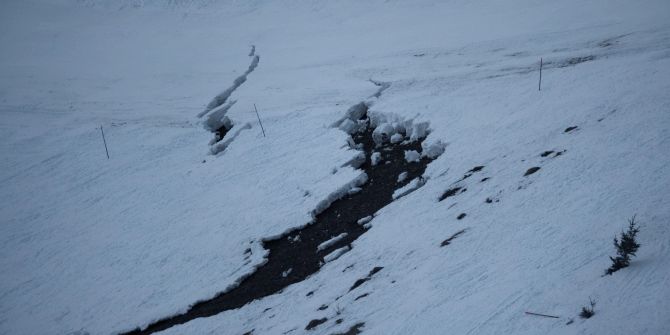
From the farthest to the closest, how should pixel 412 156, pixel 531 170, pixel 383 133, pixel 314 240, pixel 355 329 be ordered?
1. pixel 383 133
2. pixel 412 156
3. pixel 314 240
4. pixel 531 170
5. pixel 355 329

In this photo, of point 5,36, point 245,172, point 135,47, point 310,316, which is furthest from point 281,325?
point 5,36

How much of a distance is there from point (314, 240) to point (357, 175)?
10.1 ft

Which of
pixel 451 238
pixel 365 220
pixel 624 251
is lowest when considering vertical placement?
pixel 365 220

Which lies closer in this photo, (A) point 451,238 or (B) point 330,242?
(A) point 451,238

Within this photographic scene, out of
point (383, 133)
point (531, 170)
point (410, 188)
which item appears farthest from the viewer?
point (383, 133)

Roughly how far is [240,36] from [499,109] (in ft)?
95.1

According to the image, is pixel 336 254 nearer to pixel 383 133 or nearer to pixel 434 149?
pixel 434 149

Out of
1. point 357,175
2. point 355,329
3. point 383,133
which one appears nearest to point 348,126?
point 383,133

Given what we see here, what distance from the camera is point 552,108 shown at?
12.9 meters

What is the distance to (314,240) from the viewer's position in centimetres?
1228

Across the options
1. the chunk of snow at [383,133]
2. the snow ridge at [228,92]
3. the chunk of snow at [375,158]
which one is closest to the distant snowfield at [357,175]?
the snow ridge at [228,92]

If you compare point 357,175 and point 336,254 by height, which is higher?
point 357,175

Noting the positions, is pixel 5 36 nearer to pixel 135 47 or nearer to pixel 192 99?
pixel 135 47

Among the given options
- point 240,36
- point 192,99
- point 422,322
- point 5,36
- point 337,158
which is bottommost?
point 422,322
